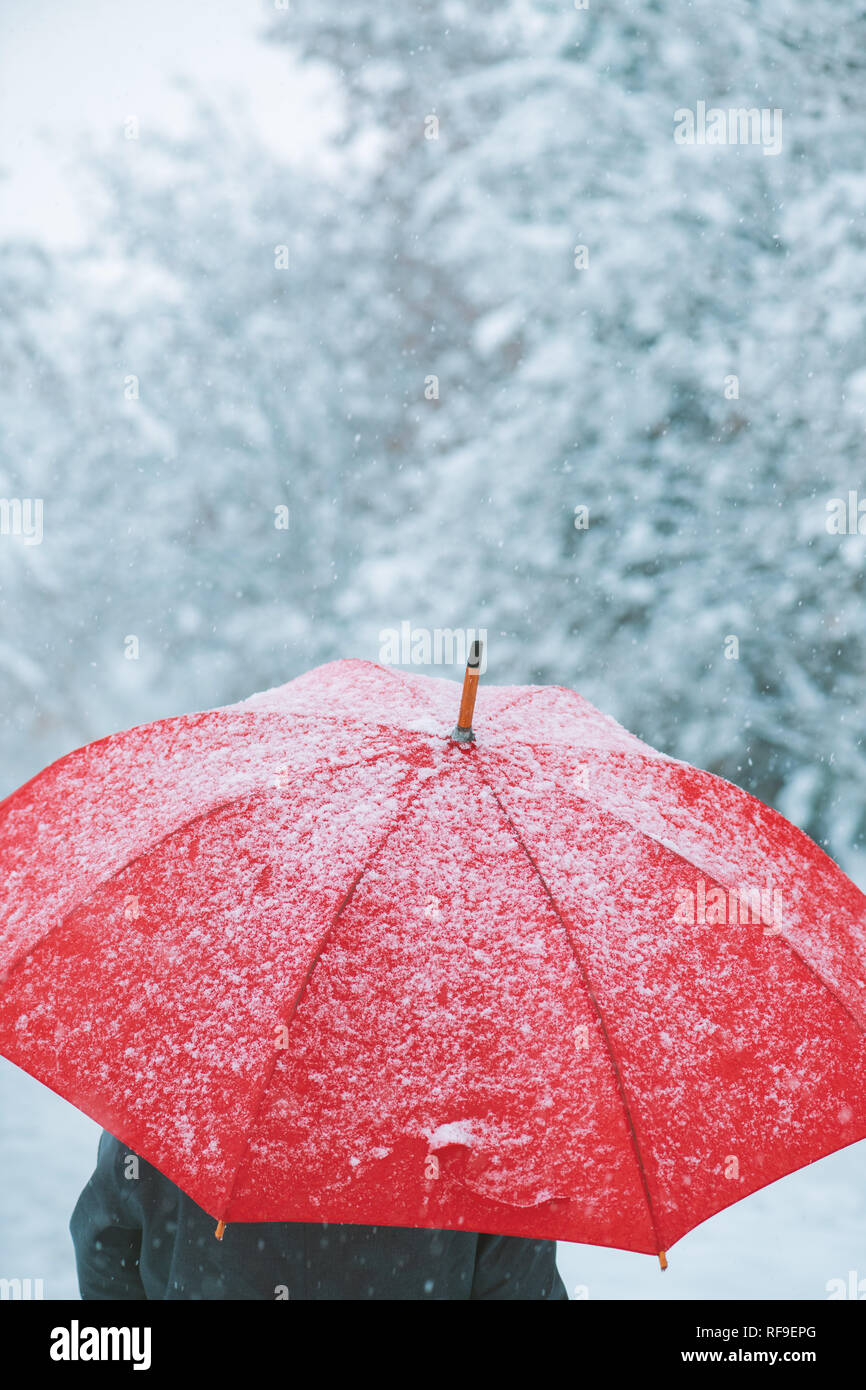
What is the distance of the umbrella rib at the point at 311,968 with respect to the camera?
3.21 feet

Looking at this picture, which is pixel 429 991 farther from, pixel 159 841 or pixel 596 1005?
pixel 159 841

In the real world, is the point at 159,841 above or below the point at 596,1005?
above

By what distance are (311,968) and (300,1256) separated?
0.41m

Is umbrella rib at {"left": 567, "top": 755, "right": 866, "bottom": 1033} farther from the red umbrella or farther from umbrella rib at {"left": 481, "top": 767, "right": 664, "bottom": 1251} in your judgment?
umbrella rib at {"left": 481, "top": 767, "right": 664, "bottom": 1251}

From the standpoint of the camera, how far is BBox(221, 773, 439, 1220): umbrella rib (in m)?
0.98

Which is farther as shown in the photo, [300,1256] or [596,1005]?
[300,1256]

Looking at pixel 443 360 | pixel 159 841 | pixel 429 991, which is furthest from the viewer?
pixel 443 360

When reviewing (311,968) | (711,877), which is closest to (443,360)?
(711,877)

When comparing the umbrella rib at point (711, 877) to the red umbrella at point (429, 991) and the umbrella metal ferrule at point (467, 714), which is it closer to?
the red umbrella at point (429, 991)

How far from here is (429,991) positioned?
1060 millimetres

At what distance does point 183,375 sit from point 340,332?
0.78 m

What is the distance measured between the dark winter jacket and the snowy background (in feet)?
12.3

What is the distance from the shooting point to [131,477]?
16.3 ft

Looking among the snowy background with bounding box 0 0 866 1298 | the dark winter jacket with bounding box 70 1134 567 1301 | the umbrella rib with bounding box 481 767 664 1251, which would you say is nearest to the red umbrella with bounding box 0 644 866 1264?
the umbrella rib with bounding box 481 767 664 1251
